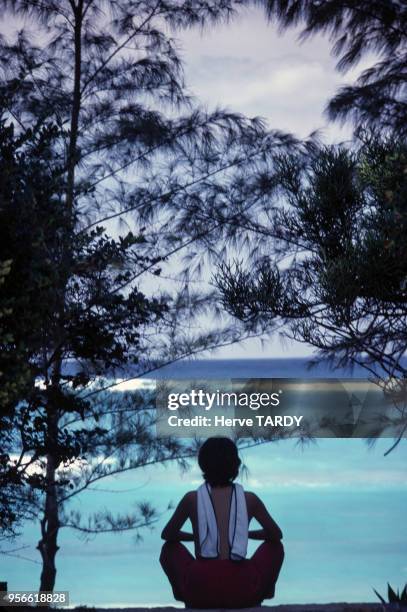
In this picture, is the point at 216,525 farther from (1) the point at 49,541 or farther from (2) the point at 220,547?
(1) the point at 49,541

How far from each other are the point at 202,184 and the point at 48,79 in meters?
1.53

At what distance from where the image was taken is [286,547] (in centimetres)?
684

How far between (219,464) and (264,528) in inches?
19.4

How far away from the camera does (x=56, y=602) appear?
20.9 ft

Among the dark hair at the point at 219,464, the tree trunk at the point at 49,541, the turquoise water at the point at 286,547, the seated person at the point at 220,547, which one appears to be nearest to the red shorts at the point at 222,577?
the seated person at the point at 220,547

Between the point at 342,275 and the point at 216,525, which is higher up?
the point at 342,275

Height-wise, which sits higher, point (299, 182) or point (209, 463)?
point (299, 182)

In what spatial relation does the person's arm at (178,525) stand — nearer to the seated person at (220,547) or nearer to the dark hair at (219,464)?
the seated person at (220,547)

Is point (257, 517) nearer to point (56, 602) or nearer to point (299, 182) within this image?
point (56, 602)

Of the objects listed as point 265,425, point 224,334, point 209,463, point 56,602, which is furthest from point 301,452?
point 56,602

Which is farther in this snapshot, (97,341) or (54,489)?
(54,489)

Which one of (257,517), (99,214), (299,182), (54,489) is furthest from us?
(99,214)

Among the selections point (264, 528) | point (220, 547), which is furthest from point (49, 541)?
point (264, 528)

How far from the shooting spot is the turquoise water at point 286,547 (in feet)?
22.5
